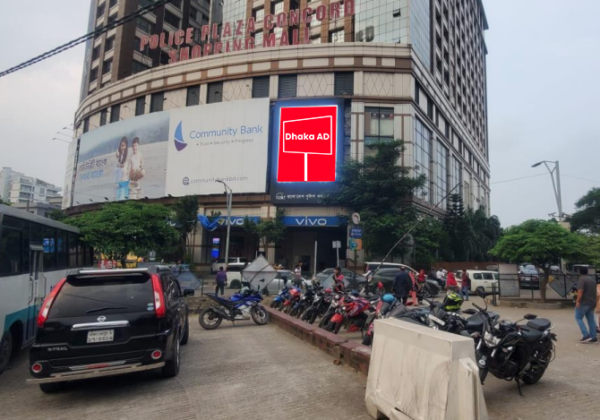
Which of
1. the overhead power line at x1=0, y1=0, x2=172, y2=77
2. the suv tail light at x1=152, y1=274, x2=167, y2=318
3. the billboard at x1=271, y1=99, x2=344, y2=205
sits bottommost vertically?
the suv tail light at x1=152, y1=274, x2=167, y2=318

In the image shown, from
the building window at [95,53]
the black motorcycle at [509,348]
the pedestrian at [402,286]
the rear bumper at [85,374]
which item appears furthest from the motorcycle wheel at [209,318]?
the building window at [95,53]

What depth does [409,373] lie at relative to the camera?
408cm

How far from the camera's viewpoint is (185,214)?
36.9 m

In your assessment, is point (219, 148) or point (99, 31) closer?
point (99, 31)

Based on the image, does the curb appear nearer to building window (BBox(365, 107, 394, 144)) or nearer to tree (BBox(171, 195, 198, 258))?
tree (BBox(171, 195, 198, 258))

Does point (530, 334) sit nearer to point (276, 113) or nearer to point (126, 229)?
point (126, 229)

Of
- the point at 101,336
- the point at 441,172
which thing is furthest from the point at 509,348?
the point at 441,172

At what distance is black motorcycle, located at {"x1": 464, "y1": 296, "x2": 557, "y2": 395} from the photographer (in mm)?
5090

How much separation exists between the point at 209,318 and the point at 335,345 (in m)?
4.72

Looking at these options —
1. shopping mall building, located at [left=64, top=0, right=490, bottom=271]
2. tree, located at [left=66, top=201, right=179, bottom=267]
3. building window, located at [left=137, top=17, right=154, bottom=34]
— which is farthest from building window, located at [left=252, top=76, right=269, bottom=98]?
building window, located at [left=137, top=17, right=154, bottom=34]

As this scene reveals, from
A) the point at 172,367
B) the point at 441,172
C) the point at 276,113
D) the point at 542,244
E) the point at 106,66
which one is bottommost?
the point at 172,367

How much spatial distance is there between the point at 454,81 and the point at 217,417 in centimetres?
5853

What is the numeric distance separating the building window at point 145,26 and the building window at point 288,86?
24.7m

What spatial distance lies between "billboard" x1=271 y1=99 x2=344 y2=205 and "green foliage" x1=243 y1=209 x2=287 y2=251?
5.86 ft
